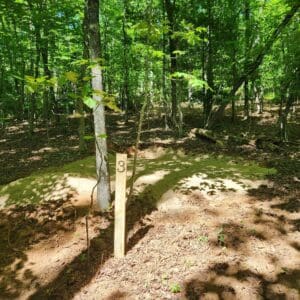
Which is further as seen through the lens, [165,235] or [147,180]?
[147,180]

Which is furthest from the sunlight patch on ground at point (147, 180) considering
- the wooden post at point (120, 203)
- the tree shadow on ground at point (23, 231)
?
the wooden post at point (120, 203)

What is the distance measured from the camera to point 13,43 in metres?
12.1

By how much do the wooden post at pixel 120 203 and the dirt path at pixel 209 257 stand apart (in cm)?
20

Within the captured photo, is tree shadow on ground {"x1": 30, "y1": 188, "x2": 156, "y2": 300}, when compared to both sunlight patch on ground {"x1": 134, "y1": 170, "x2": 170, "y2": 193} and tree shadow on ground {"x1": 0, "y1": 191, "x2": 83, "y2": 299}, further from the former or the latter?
sunlight patch on ground {"x1": 134, "y1": 170, "x2": 170, "y2": 193}

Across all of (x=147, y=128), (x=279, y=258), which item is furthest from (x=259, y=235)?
(x=147, y=128)

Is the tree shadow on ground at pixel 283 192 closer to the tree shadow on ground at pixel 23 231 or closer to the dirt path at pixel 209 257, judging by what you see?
the dirt path at pixel 209 257

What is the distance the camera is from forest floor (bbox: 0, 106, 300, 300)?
354 centimetres

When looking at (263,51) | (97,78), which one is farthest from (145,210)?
→ (263,51)

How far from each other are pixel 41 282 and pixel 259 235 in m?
3.32

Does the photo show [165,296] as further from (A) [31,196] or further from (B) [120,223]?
(A) [31,196]

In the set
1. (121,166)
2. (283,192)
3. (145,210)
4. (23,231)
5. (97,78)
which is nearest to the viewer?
(121,166)

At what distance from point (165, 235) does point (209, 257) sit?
87 centimetres

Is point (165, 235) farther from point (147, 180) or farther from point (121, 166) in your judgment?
point (147, 180)

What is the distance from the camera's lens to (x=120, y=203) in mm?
3781
